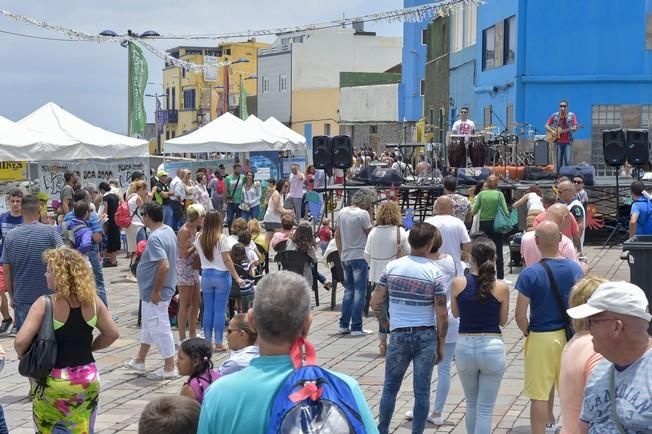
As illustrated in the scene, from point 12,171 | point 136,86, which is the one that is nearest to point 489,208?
point 12,171

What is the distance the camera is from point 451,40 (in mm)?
39875

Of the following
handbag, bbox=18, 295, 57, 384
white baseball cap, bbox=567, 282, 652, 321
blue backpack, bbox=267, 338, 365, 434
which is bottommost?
handbag, bbox=18, 295, 57, 384

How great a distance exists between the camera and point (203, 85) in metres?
91.8

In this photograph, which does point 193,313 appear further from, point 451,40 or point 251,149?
point 451,40

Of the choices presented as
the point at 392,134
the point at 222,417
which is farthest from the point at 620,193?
the point at 392,134

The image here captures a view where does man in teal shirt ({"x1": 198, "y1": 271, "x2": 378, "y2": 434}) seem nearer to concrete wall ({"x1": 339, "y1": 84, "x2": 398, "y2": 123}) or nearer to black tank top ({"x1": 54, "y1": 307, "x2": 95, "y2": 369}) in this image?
black tank top ({"x1": 54, "y1": 307, "x2": 95, "y2": 369})

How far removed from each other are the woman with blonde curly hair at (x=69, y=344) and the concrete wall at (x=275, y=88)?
63.6m

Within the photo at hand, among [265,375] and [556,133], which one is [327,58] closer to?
[556,133]

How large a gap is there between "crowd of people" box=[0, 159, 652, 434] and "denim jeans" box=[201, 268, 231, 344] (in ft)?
0.05

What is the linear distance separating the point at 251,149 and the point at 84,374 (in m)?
19.7

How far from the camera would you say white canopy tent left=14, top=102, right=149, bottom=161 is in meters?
19.3

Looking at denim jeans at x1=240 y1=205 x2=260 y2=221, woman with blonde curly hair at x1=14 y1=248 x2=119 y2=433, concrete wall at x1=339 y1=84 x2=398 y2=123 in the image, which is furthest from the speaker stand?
concrete wall at x1=339 y1=84 x2=398 y2=123

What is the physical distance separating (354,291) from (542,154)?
1501 cm

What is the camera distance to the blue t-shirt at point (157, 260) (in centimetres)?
935
